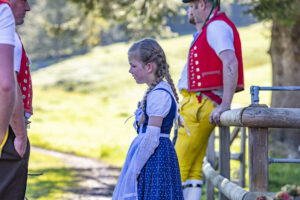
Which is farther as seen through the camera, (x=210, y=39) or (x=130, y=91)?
(x=130, y=91)

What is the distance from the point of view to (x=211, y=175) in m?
5.82

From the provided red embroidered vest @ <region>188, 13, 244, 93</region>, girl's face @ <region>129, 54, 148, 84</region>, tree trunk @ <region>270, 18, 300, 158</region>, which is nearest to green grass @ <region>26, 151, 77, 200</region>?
red embroidered vest @ <region>188, 13, 244, 93</region>

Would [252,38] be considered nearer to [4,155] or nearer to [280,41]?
[280,41]

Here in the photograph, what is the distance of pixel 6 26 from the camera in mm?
2867

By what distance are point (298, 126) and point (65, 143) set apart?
14875mm

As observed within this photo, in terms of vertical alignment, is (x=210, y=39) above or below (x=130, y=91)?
above

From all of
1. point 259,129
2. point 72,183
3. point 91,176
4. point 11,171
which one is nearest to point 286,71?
point 91,176

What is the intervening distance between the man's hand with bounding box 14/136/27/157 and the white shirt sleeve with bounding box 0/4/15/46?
22.0 inches

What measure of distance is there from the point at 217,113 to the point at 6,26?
93.3 inches

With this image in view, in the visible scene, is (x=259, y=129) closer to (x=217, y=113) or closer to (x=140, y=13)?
(x=217, y=113)

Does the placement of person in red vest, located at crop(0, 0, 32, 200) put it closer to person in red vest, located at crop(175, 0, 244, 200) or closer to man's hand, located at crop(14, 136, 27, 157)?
man's hand, located at crop(14, 136, 27, 157)

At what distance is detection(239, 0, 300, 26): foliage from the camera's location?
10.4 metres

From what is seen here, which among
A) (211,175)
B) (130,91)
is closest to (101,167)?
(211,175)

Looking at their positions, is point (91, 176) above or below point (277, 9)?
below
